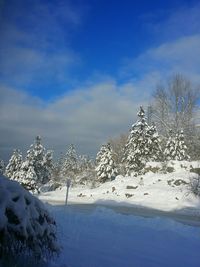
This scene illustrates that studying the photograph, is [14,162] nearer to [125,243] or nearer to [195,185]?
[195,185]

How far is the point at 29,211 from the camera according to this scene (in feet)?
18.4

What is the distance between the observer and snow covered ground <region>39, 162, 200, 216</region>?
87.8ft

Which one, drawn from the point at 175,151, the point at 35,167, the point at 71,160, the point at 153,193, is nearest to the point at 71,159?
the point at 71,160

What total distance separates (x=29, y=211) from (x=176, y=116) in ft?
140

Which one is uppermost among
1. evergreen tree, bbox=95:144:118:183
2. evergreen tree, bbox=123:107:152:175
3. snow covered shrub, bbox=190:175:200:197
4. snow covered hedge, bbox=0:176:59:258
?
evergreen tree, bbox=123:107:152:175

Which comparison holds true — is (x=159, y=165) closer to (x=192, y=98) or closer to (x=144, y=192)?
(x=144, y=192)

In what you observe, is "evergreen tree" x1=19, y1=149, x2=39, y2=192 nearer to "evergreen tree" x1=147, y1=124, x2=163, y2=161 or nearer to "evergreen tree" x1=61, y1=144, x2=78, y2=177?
"evergreen tree" x1=147, y1=124, x2=163, y2=161

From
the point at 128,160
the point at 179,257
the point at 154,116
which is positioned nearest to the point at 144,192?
the point at 128,160

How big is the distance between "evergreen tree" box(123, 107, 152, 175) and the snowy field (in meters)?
32.8

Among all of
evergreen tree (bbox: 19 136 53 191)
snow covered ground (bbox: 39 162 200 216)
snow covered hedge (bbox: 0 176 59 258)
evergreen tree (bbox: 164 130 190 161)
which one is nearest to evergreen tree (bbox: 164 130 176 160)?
evergreen tree (bbox: 164 130 190 161)

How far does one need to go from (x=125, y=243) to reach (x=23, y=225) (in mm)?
4291

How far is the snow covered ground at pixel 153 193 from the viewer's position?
26.8 m

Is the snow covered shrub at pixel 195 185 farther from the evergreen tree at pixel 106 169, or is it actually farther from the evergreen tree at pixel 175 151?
the evergreen tree at pixel 175 151

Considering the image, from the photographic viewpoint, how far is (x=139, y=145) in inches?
1825
